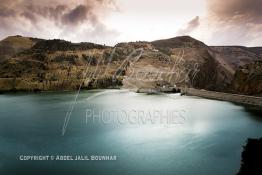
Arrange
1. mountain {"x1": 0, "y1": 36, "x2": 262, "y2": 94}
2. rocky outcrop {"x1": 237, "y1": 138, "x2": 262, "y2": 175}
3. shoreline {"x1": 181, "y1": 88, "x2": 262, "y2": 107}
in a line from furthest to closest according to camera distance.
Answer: mountain {"x1": 0, "y1": 36, "x2": 262, "y2": 94} < shoreline {"x1": 181, "y1": 88, "x2": 262, "y2": 107} < rocky outcrop {"x1": 237, "y1": 138, "x2": 262, "y2": 175}

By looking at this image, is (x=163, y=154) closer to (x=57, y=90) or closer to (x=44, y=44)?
(x=57, y=90)

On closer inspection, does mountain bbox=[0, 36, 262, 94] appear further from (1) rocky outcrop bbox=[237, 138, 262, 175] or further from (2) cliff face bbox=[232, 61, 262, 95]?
(1) rocky outcrop bbox=[237, 138, 262, 175]

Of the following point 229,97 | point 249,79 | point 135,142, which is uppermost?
point 249,79

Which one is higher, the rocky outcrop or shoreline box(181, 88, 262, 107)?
shoreline box(181, 88, 262, 107)

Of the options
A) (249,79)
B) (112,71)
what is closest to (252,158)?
(249,79)

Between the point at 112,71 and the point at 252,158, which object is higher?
the point at 112,71

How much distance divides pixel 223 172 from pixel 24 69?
97207 mm

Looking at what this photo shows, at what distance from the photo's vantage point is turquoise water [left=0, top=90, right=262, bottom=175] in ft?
57.5

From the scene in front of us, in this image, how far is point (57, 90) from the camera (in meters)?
89.9

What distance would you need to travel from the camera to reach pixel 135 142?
24.0 metres

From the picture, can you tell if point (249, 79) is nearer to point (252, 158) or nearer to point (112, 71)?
point (252, 158)

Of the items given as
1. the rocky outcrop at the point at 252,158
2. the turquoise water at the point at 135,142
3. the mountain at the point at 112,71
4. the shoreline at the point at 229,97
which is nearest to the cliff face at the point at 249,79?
the shoreline at the point at 229,97

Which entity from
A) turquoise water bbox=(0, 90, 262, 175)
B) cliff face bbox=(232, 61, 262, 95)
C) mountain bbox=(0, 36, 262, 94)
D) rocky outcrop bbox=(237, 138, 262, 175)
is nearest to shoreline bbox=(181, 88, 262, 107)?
cliff face bbox=(232, 61, 262, 95)

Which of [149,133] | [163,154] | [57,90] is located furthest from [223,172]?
[57,90]
